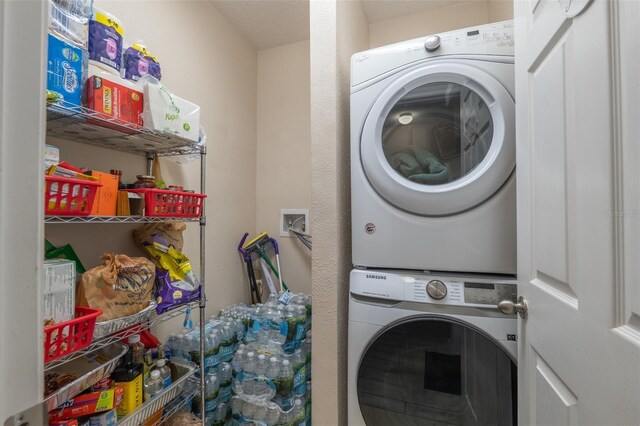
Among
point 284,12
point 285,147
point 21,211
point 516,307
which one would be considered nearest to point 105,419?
point 21,211

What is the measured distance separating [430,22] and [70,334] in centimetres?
231

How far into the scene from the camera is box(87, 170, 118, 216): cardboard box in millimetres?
811

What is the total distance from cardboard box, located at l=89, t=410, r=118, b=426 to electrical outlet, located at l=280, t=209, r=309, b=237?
1324mm

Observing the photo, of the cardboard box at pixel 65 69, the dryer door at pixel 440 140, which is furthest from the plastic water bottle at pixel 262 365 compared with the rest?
the cardboard box at pixel 65 69

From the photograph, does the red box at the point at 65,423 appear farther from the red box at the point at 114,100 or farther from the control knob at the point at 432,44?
the control knob at the point at 432,44

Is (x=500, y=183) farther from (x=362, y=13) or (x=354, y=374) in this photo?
(x=362, y=13)

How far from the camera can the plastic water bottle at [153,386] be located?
966 millimetres

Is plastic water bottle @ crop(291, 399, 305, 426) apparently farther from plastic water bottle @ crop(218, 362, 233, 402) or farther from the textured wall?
the textured wall

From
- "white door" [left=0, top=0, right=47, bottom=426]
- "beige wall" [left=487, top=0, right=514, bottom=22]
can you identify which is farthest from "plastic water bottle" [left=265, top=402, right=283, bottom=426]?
"beige wall" [left=487, top=0, right=514, bottom=22]

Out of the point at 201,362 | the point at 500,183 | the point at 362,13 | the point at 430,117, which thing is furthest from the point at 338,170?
the point at 362,13

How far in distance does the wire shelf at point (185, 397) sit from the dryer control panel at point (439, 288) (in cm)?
83

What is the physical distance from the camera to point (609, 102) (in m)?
0.42

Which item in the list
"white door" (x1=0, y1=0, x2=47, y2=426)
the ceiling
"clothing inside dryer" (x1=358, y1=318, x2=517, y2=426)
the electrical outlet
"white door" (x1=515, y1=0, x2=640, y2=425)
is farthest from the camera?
the electrical outlet

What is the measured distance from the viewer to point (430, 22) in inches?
69.8
